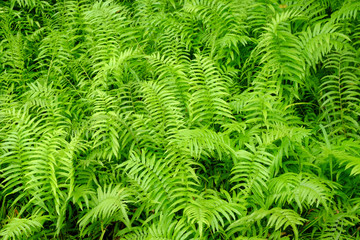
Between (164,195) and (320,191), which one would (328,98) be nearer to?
(320,191)

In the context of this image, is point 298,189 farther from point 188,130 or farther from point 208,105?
point 208,105

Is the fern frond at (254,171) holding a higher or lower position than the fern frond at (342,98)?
lower

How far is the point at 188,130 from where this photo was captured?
2781 mm

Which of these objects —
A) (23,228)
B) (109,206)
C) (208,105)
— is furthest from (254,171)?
(23,228)

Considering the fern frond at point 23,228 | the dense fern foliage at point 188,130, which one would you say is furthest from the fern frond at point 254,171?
the fern frond at point 23,228

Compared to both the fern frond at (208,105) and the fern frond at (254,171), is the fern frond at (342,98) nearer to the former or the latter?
the fern frond at (254,171)

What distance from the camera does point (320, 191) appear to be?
2.34 metres

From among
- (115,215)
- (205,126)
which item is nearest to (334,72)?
(205,126)

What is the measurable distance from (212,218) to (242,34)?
2.07 metres

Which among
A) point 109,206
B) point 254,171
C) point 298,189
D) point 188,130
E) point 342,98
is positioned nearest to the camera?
point 298,189

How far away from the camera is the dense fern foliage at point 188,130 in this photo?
2525mm

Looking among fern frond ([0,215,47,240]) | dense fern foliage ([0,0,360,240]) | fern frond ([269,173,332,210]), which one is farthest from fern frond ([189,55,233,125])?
fern frond ([0,215,47,240])

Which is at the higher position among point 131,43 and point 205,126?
point 131,43

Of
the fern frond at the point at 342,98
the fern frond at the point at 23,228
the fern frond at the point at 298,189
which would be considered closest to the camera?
the fern frond at the point at 298,189
